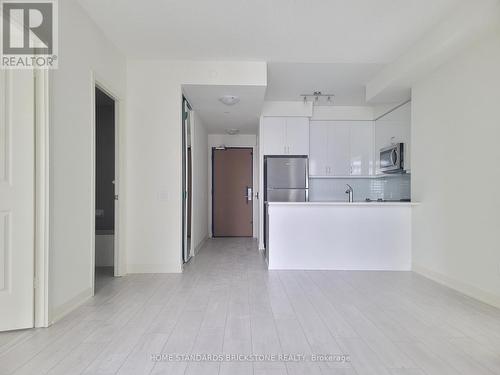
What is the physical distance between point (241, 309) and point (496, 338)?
1817 millimetres

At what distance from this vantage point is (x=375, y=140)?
632 centimetres

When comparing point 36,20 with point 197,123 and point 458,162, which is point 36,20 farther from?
point 458,162

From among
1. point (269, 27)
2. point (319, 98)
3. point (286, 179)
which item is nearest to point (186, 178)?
point (286, 179)

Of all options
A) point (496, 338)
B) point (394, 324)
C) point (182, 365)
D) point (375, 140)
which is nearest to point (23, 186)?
point (182, 365)

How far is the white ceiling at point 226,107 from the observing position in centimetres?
433

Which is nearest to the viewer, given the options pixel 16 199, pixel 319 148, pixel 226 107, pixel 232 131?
pixel 16 199

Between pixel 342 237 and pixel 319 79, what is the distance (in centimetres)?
225

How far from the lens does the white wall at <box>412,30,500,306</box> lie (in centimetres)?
294

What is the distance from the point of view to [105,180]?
193 inches

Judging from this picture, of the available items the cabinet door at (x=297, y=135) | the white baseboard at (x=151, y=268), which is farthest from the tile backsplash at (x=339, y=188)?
the white baseboard at (x=151, y=268)

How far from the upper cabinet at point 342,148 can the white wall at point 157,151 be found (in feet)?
8.50

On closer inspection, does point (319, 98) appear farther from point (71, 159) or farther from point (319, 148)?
point (71, 159)

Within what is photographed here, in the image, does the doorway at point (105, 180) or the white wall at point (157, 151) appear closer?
the white wall at point (157, 151)

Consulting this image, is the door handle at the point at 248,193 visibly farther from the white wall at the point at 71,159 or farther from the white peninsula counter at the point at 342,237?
the white wall at the point at 71,159
